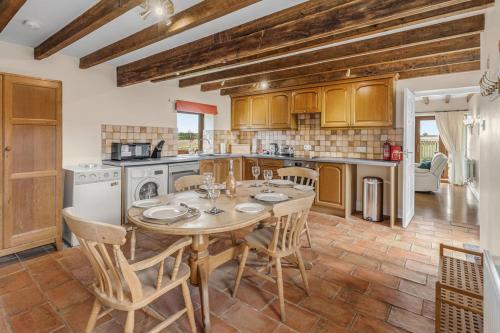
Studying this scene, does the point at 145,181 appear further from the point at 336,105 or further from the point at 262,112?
the point at 336,105

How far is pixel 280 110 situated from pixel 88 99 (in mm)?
3132

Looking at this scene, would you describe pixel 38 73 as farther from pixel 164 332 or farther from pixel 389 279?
pixel 389 279

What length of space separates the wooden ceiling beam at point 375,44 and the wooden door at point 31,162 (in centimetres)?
247

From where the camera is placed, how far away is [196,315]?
6.11 ft

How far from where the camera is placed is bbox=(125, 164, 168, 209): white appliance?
3.53 m

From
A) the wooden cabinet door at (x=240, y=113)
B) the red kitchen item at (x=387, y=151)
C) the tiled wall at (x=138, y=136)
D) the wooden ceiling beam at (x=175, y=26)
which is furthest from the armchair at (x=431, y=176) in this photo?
the wooden ceiling beam at (x=175, y=26)

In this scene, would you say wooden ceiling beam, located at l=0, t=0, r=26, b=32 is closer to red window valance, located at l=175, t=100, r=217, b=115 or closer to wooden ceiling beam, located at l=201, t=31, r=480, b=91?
red window valance, located at l=175, t=100, r=217, b=115

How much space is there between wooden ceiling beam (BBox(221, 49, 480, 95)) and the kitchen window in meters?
1.17

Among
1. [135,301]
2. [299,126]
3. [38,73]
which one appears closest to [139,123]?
[38,73]

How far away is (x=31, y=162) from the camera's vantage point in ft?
8.98

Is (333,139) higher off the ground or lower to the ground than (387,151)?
higher

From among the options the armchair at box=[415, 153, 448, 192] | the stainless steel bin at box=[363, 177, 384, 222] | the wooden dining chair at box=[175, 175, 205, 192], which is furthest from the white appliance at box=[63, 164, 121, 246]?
the armchair at box=[415, 153, 448, 192]

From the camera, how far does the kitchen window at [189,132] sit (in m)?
5.09

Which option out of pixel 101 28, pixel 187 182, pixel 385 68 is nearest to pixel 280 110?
pixel 385 68
